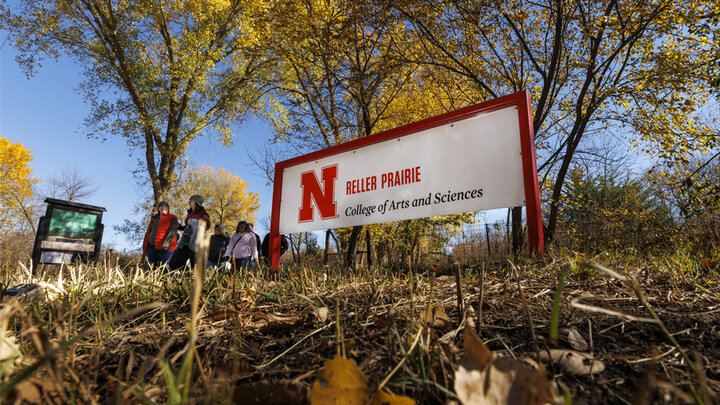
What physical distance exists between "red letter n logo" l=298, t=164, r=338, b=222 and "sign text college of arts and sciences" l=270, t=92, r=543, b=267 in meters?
0.02

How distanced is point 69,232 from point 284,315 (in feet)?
40.8

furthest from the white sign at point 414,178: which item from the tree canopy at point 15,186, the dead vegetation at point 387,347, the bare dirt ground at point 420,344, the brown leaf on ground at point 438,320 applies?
the tree canopy at point 15,186

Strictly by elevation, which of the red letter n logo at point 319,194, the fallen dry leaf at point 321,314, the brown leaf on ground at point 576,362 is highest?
the red letter n logo at point 319,194

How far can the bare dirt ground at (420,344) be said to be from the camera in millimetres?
740

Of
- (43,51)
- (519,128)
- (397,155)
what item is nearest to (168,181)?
(43,51)

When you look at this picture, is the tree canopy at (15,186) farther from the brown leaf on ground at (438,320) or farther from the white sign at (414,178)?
the brown leaf on ground at (438,320)

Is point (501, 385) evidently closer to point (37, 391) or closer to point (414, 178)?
point (37, 391)

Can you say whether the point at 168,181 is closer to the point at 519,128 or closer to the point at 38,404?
the point at 519,128

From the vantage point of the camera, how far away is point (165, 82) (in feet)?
48.4

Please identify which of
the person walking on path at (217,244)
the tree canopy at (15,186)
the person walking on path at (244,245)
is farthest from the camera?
the tree canopy at (15,186)

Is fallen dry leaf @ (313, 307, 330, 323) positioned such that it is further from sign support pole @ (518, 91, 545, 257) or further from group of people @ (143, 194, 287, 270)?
group of people @ (143, 194, 287, 270)

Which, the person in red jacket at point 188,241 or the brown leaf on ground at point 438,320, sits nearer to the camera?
the brown leaf on ground at point 438,320

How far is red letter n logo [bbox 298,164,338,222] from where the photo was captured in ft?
17.8

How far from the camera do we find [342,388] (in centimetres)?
68
